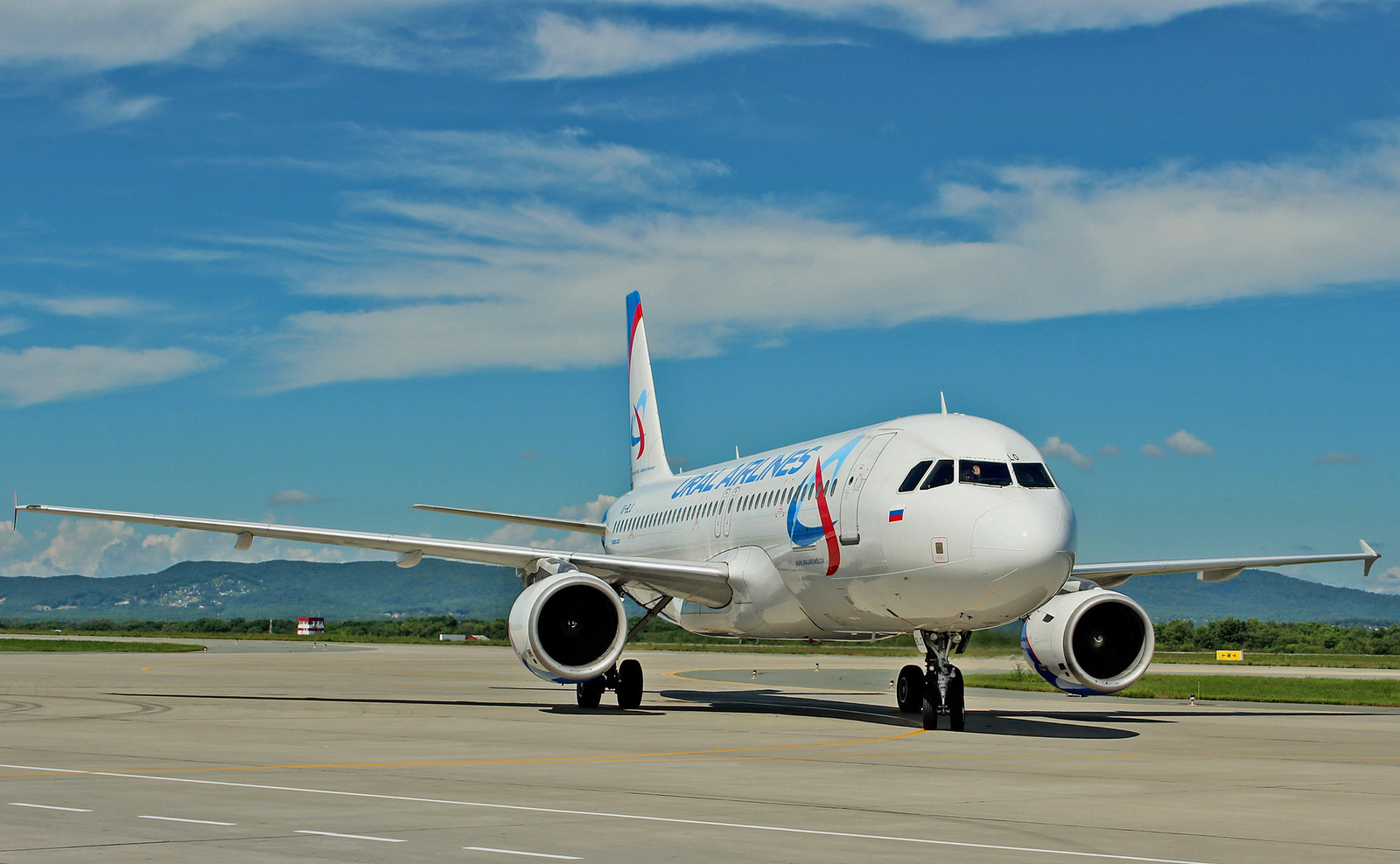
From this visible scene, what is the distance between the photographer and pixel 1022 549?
17516 millimetres

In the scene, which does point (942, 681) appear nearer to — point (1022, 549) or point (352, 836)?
point (1022, 549)

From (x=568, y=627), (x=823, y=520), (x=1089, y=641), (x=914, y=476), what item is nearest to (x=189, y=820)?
(x=914, y=476)

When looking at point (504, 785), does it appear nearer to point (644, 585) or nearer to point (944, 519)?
point (944, 519)

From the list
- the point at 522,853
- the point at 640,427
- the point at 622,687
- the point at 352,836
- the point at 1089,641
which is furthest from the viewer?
the point at 640,427

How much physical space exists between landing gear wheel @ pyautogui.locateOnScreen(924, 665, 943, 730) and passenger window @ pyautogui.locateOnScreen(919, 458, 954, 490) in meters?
2.95

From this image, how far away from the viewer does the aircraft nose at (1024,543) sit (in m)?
17.5

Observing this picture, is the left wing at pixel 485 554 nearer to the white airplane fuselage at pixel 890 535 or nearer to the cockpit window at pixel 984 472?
the white airplane fuselage at pixel 890 535

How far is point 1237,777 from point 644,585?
12898mm

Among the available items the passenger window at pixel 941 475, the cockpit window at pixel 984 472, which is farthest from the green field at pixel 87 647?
the cockpit window at pixel 984 472

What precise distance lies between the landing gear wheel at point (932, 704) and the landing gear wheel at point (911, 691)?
2.10 meters

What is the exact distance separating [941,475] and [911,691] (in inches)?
195

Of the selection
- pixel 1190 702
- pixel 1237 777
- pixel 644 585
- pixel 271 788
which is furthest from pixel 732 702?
pixel 271 788

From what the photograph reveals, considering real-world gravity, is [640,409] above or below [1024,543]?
above

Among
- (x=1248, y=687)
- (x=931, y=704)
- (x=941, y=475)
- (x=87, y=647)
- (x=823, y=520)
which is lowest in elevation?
(x=87, y=647)
